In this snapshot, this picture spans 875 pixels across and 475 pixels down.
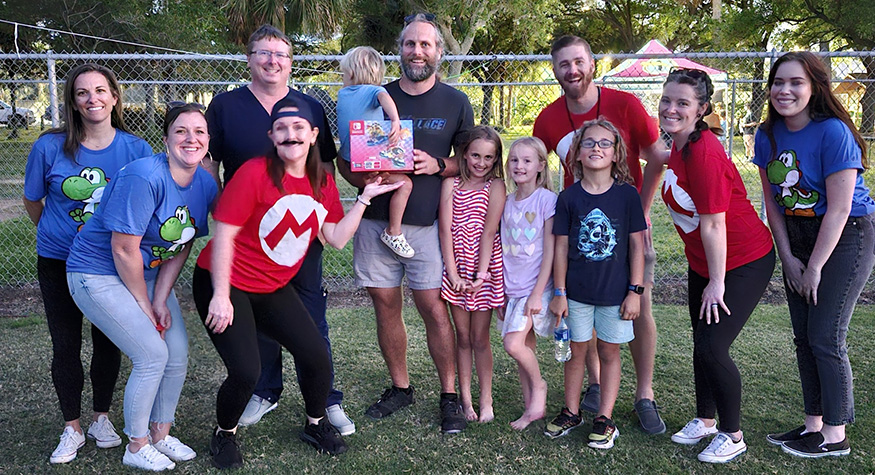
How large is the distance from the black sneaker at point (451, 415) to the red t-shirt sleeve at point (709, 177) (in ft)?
5.20

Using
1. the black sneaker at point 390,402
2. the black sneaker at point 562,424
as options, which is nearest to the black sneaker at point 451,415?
the black sneaker at point 390,402

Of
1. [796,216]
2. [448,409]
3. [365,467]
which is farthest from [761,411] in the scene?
[365,467]

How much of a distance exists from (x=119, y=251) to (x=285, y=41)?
1281 millimetres

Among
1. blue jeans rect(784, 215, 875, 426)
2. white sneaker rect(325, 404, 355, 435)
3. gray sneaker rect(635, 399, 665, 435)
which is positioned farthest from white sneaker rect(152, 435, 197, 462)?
blue jeans rect(784, 215, 875, 426)

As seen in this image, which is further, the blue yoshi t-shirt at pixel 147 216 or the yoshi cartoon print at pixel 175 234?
the yoshi cartoon print at pixel 175 234

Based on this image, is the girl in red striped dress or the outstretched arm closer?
the outstretched arm

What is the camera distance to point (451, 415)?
3600mm

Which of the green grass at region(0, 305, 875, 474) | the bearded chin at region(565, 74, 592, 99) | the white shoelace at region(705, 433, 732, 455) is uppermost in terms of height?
the bearded chin at region(565, 74, 592, 99)

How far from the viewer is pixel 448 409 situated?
144 inches

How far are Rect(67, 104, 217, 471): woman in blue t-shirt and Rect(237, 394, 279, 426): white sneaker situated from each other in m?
0.51

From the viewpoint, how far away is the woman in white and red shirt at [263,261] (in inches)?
117

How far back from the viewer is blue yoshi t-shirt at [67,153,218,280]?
2863 millimetres

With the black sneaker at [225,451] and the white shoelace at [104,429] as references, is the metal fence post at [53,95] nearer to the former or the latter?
the white shoelace at [104,429]

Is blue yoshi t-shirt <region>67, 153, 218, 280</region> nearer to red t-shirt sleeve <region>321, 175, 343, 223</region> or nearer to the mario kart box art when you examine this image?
red t-shirt sleeve <region>321, 175, 343, 223</region>
